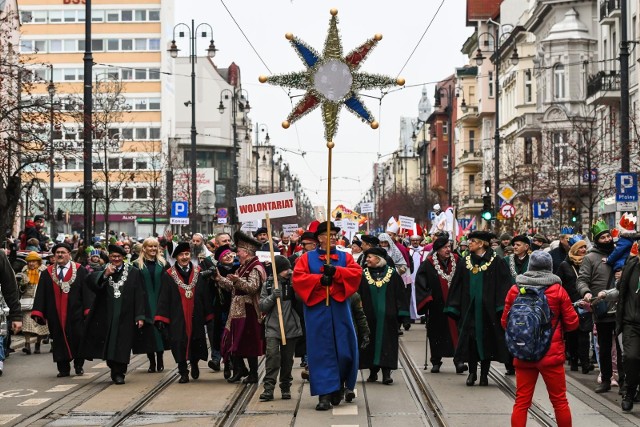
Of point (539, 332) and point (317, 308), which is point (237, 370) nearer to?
point (317, 308)

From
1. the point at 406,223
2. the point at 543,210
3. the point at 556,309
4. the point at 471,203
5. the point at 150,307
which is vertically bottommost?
the point at 150,307

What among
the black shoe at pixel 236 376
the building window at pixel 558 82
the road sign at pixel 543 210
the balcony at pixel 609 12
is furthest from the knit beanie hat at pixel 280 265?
the building window at pixel 558 82

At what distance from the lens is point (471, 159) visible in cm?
10062

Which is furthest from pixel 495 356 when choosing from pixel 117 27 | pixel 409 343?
pixel 117 27

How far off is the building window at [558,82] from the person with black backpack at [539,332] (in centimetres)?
5239

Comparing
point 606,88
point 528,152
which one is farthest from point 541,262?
point 528,152

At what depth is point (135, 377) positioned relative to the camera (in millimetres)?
16703

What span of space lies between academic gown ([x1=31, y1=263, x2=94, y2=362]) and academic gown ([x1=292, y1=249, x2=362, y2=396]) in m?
4.69

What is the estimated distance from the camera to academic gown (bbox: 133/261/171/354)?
16578 millimetres

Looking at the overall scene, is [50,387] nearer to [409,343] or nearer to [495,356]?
[495,356]

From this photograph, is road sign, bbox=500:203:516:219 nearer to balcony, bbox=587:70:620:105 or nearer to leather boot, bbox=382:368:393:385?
balcony, bbox=587:70:620:105

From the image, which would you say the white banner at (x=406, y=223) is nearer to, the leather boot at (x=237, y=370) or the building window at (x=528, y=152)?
the leather boot at (x=237, y=370)

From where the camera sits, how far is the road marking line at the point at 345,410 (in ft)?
42.0

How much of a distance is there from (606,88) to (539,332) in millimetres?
40260
